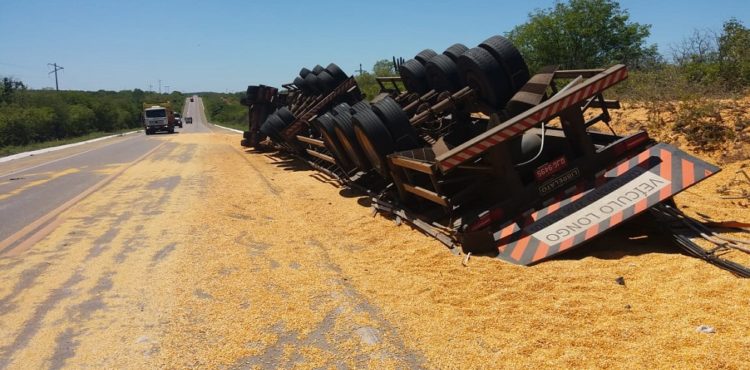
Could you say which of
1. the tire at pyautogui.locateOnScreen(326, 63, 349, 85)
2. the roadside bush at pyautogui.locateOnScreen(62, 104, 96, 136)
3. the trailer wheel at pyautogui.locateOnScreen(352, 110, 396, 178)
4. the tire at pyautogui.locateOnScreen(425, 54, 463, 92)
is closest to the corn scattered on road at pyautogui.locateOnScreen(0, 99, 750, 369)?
the trailer wheel at pyautogui.locateOnScreen(352, 110, 396, 178)

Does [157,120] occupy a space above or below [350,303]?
above

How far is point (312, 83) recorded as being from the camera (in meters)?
14.5

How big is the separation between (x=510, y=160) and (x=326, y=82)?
8880 millimetres

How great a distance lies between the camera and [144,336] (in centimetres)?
386

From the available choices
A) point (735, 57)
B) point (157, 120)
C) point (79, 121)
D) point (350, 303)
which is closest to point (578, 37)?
point (735, 57)

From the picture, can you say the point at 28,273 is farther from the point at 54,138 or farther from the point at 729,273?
the point at 54,138

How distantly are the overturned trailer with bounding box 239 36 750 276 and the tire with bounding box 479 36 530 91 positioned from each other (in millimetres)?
A: 14

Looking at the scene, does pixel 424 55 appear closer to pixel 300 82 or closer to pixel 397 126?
pixel 397 126

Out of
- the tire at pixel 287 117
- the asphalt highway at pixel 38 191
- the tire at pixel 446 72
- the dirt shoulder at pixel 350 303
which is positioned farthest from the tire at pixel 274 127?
the dirt shoulder at pixel 350 303

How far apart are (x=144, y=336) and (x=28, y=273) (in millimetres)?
2474

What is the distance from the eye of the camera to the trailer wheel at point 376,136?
7199 mm

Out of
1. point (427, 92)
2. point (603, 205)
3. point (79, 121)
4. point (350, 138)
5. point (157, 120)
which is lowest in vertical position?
point (79, 121)

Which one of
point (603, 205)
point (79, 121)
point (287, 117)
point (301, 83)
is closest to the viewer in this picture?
point (603, 205)

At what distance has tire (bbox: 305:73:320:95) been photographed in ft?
47.3
